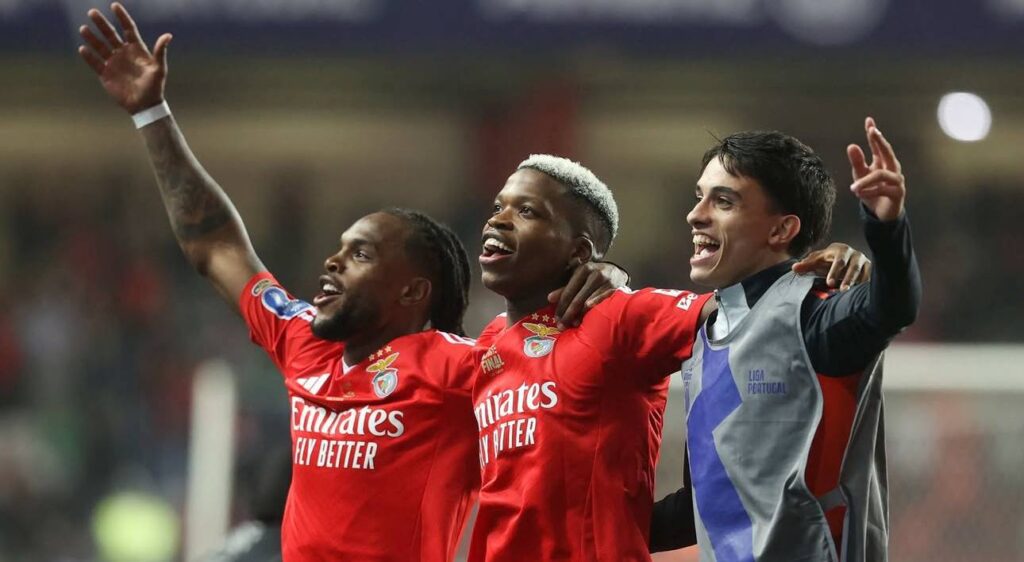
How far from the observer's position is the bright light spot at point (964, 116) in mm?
12156

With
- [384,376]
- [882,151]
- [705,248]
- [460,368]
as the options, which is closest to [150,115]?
[384,376]

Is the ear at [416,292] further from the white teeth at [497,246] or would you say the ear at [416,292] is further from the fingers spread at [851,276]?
the fingers spread at [851,276]

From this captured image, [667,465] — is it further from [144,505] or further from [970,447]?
[144,505]

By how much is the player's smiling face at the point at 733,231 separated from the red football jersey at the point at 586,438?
0.41 ft

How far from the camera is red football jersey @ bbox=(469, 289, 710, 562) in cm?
335

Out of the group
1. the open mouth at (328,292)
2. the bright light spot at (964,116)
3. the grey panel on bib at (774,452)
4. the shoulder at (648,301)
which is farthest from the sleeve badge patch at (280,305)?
the bright light spot at (964,116)

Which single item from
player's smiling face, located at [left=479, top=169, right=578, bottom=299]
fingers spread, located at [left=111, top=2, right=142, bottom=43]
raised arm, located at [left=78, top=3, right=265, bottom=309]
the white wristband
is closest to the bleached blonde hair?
player's smiling face, located at [left=479, top=169, right=578, bottom=299]

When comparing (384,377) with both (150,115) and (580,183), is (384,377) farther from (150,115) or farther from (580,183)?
(150,115)

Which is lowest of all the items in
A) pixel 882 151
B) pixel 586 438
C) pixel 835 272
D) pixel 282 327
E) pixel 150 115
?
pixel 586 438

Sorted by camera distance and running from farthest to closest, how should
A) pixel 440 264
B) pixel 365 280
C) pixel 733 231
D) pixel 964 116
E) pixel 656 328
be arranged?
pixel 964 116 → pixel 440 264 → pixel 365 280 → pixel 656 328 → pixel 733 231

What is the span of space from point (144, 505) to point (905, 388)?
16.6 ft

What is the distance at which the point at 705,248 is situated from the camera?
331 cm

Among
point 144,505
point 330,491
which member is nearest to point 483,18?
point 144,505

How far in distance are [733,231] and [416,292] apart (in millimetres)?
A: 1185
